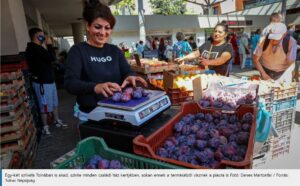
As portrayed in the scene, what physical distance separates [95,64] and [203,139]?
0.75m

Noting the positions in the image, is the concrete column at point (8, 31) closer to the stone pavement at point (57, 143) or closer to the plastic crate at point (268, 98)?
the stone pavement at point (57, 143)

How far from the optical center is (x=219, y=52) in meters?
2.94

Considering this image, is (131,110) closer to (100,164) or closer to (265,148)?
(100,164)

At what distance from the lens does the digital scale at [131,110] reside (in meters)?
1.07

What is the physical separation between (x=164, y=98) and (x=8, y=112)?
1.49 m

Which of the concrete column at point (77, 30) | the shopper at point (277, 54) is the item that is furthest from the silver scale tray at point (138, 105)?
the concrete column at point (77, 30)

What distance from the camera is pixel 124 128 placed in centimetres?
112

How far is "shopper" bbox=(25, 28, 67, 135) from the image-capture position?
130 inches

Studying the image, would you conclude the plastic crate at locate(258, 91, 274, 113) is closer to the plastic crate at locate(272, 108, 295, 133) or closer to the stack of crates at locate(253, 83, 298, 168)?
the stack of crates at locate(253, 83, 298, 168)

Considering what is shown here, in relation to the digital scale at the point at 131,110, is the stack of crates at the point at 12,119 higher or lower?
lower

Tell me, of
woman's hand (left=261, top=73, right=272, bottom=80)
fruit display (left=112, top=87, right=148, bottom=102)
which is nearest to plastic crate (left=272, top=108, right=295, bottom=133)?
woman's hand (left=261, top=73, right=272, bottom=80)

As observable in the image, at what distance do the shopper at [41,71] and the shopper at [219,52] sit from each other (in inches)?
81.7

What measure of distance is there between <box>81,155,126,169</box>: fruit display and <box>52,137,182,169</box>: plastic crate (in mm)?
23

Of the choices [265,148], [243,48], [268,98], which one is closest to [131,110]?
[268,98]
